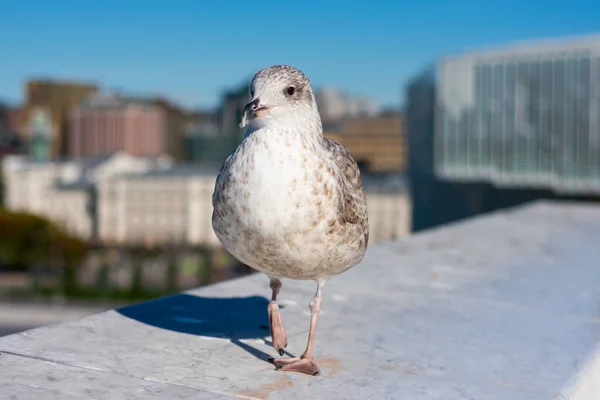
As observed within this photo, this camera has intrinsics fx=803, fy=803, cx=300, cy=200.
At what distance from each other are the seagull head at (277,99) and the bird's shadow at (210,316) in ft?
5.01

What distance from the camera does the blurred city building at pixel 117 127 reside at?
18475cm

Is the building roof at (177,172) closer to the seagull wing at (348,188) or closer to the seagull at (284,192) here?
the seagull wing at (348,188)

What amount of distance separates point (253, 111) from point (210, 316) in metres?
2.02

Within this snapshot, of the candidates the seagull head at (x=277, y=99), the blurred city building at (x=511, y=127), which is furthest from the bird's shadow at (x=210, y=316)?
the blurred city building at (x=511, y=127)

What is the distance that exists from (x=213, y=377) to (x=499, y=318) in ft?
9.01

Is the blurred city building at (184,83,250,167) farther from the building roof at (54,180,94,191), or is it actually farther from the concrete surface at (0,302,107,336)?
the concrete surface at (0,302,107,336)

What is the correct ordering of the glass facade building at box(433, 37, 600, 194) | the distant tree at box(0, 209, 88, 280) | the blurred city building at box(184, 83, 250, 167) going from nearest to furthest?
1. the glass facade building at box(433, 37, 600, 194)
2. the distant tree at box(0, 209, 88, 280)
3. the blurred city building at box(184, 83, 250, 167)

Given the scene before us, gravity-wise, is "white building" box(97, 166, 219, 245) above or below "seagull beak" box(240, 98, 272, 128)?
below

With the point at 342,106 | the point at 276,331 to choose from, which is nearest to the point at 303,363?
the point at 276,331

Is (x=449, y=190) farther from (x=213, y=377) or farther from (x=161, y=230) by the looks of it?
(x=161, y=230)

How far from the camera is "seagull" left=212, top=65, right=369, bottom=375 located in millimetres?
4402

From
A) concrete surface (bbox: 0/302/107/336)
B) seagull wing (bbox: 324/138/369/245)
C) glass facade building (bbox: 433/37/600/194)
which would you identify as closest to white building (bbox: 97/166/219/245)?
concrete surface (bbox: 0/302/107/336)

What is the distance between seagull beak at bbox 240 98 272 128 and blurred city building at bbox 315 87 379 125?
16364cm

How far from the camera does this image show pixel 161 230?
12069 centimetres
